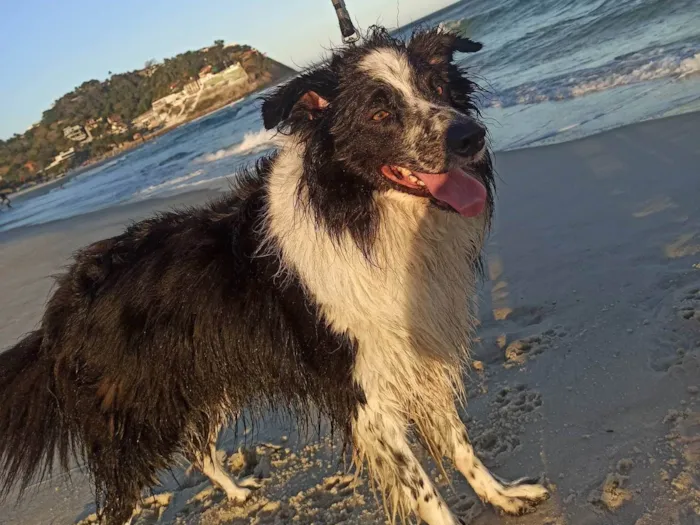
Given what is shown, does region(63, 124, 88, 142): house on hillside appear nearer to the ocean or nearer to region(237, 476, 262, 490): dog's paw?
the ocean

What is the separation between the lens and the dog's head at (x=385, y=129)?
2352 millimetres

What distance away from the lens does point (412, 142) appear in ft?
7.86

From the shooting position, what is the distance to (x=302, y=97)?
2.46 m

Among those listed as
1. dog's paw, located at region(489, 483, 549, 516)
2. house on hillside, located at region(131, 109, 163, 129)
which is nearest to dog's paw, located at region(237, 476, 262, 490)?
dog's paw, located at region(489, 483, 549, 516)

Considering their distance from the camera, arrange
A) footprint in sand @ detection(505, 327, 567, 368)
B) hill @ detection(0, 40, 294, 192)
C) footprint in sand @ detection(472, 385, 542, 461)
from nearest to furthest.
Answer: footprint in sand @ detection(472, 385, 542, 461)
footprint in sand @ detection(505, 327, 567, 368)
hill @ detection(0, 40, 294, 192)

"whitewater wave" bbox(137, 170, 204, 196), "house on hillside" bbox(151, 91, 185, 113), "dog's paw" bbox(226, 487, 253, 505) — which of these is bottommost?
"dog's paw" bbox(226, 487, 253, 505)

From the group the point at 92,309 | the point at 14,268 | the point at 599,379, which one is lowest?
the point at 599,379

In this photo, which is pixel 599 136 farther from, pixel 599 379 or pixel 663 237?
pixel 599 379

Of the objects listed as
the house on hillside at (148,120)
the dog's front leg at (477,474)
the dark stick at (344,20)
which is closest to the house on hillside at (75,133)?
the house on hillside at (148,120)

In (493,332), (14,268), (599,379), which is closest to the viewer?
(599,379)

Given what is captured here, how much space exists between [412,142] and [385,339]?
83cm

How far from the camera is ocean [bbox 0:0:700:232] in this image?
7.45m

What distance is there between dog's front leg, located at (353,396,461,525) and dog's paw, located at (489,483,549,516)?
0.87ft

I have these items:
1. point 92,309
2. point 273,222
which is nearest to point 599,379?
point 273,222
